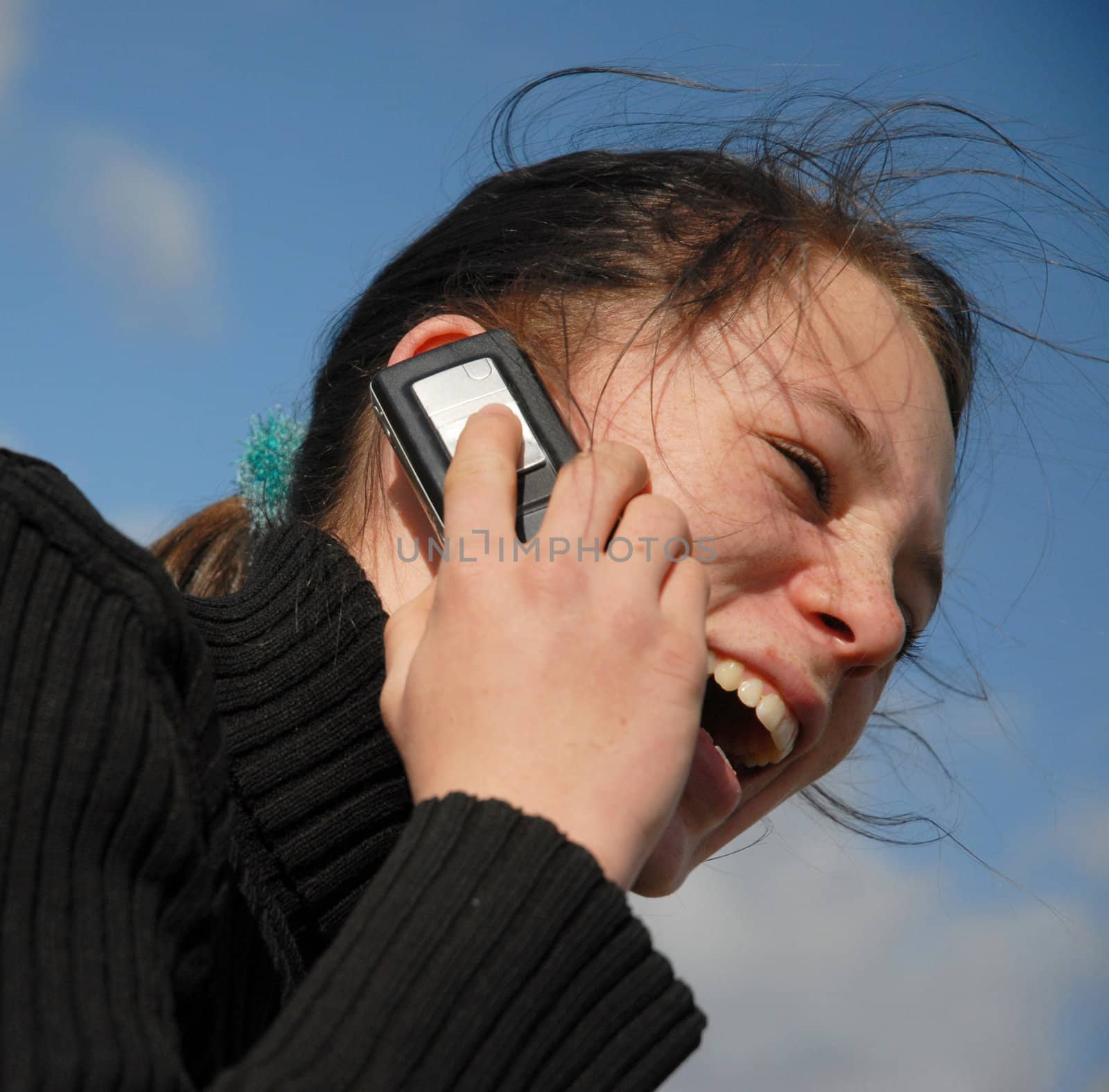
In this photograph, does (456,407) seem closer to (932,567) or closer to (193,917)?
(193,917)

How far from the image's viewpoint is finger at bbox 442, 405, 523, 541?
3.99 feet

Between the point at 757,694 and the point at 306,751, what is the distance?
61 centimetres

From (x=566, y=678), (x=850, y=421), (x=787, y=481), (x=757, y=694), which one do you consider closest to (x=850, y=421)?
(x=850, y=421)

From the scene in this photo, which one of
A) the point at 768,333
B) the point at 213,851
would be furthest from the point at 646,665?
the point at 768,333

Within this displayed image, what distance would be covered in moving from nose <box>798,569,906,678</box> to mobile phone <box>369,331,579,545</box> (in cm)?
46

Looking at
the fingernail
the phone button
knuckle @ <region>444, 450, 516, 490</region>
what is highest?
the phone button

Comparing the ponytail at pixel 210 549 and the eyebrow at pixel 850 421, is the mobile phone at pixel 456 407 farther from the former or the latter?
the ponytail at pixel 210 549

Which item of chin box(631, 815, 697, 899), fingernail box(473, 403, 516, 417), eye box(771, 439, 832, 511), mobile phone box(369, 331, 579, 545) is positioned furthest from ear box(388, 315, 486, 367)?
chin box(631, 815, 697, 899)

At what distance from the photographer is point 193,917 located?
3.39ft

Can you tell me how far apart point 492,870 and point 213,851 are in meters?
0.30

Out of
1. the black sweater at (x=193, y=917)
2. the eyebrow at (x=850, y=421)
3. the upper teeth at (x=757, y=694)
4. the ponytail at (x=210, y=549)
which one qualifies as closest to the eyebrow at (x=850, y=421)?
the eyebrow at (x=850, y=421)

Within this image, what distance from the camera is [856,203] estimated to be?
2166 mm

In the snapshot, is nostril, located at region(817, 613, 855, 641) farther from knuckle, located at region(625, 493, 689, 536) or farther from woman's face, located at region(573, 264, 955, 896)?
knuckle, located at region(625, 493, 689, 536)

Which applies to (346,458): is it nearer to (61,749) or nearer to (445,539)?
(445,539)
